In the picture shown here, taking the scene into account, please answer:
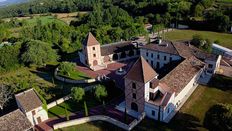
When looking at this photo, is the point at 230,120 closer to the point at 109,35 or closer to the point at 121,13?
the point at 109,35

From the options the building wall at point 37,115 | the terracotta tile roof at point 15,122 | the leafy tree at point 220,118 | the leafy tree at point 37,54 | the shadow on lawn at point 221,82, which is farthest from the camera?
the leafy tree at point 37,54

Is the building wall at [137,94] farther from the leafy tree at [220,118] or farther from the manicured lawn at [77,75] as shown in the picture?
the manicured lawn at [77,75]

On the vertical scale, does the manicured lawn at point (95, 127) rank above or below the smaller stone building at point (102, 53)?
below

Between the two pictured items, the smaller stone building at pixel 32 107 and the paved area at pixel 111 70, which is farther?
the paved area at pixel 111 70

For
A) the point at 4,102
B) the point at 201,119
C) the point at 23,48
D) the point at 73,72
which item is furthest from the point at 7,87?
the point at 201,119

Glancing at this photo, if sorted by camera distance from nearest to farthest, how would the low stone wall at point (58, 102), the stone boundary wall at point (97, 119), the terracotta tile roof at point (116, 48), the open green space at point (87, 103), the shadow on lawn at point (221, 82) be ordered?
1. the stone boundary wall at point (97, 119)
2. the open green space at point (87, 103)
3. the low stone wall at point (58, 102)
4. the shadow on lawn at point (221, 82)
5. the terracotta tile roof at point (116, 48)

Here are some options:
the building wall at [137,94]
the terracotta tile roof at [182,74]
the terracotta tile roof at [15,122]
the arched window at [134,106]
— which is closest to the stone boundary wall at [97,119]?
the building wall at [137,94]

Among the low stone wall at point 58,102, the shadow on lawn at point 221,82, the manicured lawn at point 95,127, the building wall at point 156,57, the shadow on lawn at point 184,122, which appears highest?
the building wall at point 156,57
